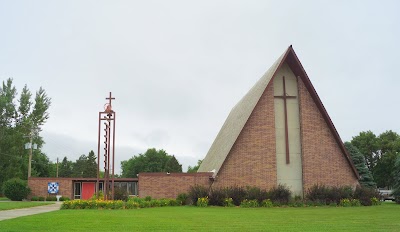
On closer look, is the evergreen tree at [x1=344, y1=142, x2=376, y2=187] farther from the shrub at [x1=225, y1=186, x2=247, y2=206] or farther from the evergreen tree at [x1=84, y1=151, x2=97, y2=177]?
the evergreen tree at [x1=84, y1=151, x2=97, y2=177]

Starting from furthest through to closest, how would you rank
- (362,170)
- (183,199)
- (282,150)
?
1. (362,170)
2. (282,150)
3. (183,199)

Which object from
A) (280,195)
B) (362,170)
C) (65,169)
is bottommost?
(280,195)

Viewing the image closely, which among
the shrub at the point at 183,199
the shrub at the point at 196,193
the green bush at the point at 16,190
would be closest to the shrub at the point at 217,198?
the shrub at the point at 196,193

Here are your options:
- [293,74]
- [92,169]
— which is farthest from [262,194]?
[92,169]

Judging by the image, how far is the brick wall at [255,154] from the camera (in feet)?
89.1

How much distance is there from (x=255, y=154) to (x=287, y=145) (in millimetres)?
2351

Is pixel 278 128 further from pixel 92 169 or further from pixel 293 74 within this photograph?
pixel 92 169

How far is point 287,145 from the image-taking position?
27.9m

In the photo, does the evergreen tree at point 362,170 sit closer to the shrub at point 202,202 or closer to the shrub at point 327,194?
the shrub at point 327,194

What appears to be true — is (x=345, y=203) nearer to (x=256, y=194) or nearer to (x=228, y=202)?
(x=256, y=194)

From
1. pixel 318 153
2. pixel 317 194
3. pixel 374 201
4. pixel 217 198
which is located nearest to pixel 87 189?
pixel 217 198

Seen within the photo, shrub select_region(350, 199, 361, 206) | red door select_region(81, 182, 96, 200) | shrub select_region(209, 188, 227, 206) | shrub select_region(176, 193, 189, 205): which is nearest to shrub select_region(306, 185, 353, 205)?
shrub select_region(350, 199, 361, 206)

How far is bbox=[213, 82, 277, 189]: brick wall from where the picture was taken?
27156 millimetres

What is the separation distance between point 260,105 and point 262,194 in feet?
20.2
